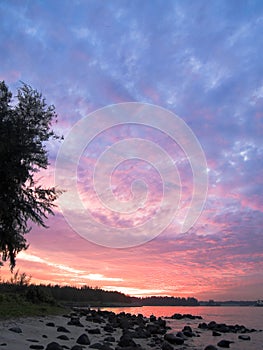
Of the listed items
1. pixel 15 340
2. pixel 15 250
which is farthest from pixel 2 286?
pixel 15 340

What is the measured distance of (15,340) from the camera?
14570 mm

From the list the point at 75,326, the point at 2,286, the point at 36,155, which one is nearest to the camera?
the point at 75,326

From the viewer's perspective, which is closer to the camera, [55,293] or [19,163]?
[19,163]

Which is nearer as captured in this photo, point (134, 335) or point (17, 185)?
point (134, 335)

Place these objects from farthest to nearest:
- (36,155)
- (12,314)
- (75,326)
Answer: (36,155) → (75,326) → (12,314)

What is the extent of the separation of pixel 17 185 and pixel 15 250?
6642 mm

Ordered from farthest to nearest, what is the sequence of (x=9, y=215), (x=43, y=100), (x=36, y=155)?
(x=43, y=100), (x=36, y=155), (x=9, y=215)

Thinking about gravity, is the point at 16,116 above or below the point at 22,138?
above

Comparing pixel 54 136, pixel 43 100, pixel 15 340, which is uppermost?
pixel 43 100

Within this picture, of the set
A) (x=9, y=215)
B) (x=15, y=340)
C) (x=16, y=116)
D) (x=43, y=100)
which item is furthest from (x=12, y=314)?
(x=43, y=100)

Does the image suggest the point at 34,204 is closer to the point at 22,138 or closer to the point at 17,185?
the point at 17,185

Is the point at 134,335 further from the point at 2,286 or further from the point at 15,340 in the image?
the point at 2,286

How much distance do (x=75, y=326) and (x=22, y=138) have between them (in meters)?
14.5

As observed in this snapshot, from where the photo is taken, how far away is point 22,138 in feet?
94.6
